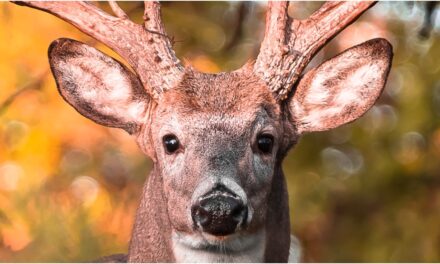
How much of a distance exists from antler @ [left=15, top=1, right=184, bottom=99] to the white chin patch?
0.92 m

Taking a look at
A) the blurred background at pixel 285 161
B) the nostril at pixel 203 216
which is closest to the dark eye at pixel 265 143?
the nostril at pixel 203 216

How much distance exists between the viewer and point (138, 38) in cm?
800

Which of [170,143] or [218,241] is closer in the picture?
[218,241]

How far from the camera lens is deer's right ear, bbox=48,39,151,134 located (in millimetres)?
8102

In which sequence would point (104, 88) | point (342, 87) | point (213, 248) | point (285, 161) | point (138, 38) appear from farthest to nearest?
point (285, 161) < point (342, 87) < point (104, 88) < point (138, 38) < point (213, 248)

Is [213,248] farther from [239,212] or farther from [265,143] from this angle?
[265,143]

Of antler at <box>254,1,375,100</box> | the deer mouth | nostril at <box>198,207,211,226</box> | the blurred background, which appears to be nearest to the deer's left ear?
antler at <box>254,1,375,100</box>

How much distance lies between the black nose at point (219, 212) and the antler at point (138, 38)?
98cm

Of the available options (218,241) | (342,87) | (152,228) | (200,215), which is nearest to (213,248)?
(218,241)

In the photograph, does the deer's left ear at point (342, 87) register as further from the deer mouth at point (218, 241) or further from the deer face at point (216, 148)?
the deer mouth at point (218, 241)

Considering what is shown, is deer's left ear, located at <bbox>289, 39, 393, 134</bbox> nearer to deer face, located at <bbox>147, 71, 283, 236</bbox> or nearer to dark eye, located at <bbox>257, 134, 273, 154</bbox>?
deer face, located at <bbox>147, 71, 283, 236</bbox>

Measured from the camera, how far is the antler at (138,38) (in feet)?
26.1

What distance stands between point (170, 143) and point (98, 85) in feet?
2.34

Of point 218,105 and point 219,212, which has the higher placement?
point 218,105
